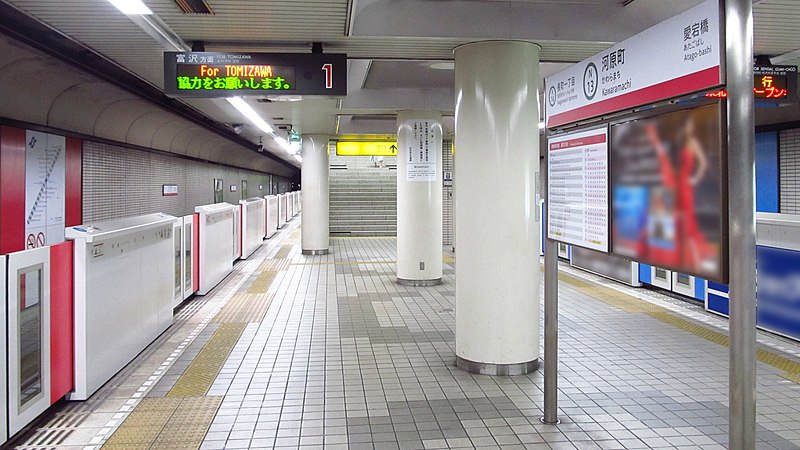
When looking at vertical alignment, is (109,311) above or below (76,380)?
above

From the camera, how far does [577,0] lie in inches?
207

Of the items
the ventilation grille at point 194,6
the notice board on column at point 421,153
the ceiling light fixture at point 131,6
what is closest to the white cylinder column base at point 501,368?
the ventilation grille at point 194,6

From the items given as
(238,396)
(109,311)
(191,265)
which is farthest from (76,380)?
(191,265)

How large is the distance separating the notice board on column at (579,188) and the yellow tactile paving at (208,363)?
3.06 m

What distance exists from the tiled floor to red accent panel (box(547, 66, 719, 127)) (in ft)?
6.78

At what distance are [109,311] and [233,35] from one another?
2.66 metres

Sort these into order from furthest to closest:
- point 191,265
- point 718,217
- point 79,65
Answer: point 191,265
point 79,65
point 718,217

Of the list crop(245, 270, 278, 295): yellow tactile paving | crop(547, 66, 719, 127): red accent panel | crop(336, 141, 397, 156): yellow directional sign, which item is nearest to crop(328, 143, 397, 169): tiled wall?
crop(336, 141, 397, 156): yellow directional sign

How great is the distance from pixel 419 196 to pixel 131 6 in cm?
655

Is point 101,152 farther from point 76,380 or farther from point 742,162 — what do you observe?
point 742,162

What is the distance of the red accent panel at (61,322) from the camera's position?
4207 mm

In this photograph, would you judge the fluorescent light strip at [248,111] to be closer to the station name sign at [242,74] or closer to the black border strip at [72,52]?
the black border strip at [72,52]

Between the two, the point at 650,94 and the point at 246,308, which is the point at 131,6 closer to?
the point at 650,94

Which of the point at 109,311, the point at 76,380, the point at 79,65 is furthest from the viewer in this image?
the point at 79,65
